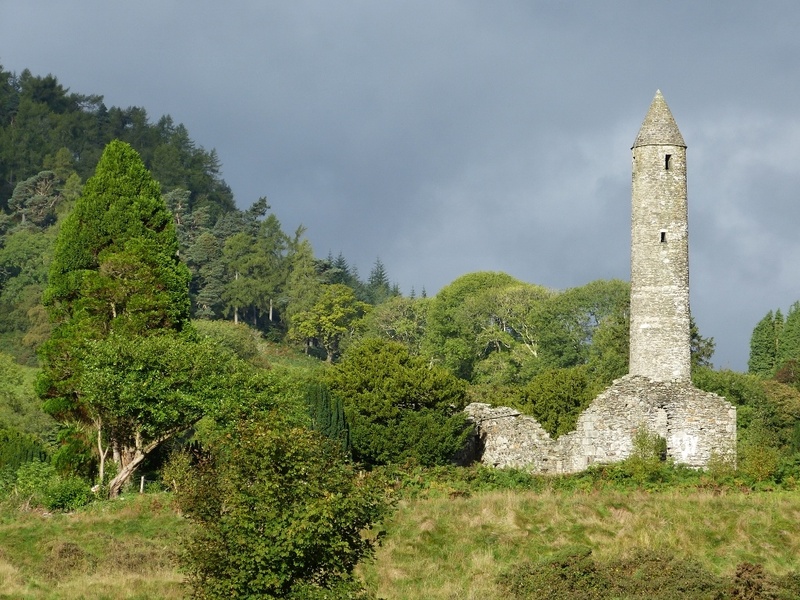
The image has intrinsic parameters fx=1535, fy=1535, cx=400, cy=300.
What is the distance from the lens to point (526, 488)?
40.9 meters

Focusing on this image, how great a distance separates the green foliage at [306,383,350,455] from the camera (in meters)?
45.0

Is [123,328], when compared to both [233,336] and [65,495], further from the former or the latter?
[233,336]

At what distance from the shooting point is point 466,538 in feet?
113

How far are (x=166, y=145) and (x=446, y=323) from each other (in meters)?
78.3

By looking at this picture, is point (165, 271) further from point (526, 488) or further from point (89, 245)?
point (526, 488)

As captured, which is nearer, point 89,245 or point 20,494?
point 20,494

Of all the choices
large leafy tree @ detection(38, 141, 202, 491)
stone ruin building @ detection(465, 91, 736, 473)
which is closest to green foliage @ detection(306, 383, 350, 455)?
large leafy tree @ detection(38, 141, 202, 491)

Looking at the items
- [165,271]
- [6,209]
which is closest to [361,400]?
[165,271]

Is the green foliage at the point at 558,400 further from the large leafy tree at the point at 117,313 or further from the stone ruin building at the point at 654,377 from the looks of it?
the large leafy tree at the point at 117,313

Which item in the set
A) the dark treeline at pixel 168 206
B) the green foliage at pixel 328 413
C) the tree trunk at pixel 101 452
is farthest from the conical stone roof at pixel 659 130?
the dark treeline at pixel 168 206

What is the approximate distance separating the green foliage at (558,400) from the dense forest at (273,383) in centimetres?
8

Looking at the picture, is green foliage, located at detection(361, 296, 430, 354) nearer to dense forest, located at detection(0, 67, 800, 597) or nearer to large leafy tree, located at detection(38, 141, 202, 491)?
dense forest, located at detection(0, 67, 800, 597)

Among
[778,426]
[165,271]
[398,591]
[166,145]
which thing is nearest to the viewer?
[398,591]

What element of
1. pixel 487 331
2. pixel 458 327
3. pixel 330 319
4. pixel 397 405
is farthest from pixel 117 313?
pixel 330 319
